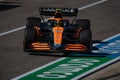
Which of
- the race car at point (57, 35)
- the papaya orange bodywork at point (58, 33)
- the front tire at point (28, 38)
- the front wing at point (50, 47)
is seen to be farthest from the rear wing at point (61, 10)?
the front wing at point (50, 47)

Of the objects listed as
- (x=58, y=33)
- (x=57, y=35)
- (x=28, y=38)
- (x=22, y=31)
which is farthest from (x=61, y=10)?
(x=22, y=31)

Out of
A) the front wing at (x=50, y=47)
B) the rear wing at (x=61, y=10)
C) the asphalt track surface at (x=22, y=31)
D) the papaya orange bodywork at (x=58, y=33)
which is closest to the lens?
the asphalt track surface at (x=22, y=31)

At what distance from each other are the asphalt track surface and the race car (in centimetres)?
48

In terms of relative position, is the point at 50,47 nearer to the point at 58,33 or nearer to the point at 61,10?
the point at 58,33

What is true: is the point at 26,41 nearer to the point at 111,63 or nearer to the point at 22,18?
the point at 111,63

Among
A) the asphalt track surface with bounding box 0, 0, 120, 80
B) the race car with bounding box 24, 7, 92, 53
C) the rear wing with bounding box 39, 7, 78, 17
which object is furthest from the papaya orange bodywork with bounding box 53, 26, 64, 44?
the rear wing with bounding box 39, 7, 78, 17

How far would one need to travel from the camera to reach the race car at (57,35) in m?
17.3

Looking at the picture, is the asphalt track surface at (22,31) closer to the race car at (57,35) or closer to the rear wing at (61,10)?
the race car at (57,35)

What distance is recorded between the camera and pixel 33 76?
50.7 ft

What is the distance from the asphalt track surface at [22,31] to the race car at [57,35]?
19.0 inches

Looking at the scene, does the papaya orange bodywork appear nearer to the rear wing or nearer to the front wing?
the front wing

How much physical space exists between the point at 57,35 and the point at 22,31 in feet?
14.9

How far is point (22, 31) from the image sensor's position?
21.8m

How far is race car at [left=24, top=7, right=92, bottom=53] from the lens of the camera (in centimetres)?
1728
